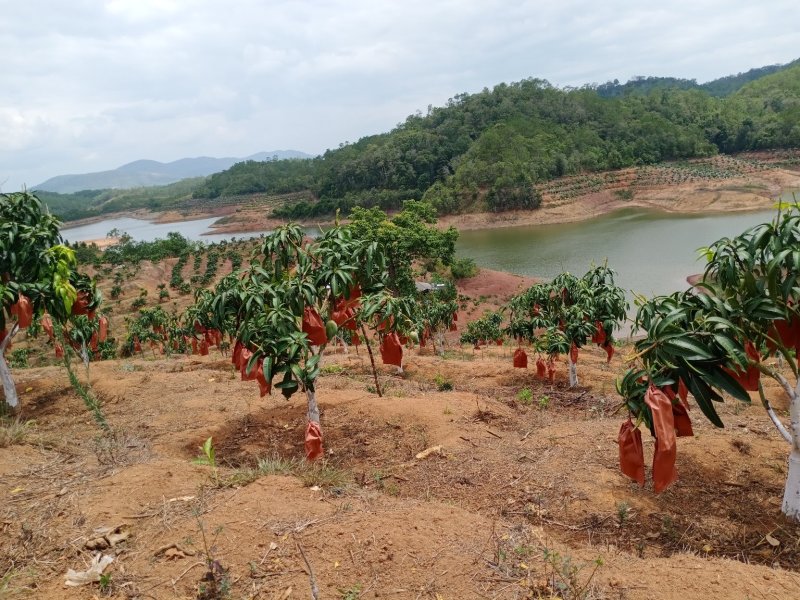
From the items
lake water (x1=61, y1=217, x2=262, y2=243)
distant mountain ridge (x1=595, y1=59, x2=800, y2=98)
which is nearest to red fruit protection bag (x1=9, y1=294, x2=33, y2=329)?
lake water (x1=61, y1=217, x2=262, y2=243)

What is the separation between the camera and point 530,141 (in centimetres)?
6191

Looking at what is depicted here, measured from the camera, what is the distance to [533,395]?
328 inches

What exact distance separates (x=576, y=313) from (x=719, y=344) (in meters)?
5.39

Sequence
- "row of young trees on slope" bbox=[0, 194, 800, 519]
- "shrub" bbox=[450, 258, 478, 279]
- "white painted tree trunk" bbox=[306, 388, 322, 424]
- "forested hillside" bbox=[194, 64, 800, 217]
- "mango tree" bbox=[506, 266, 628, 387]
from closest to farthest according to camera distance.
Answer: "row of young trees on slope" bbox=[0, 194, 800, 519]
"white painted tree trunk" bbox=[306, 388, 322, 424]
"mango tree" bbox=[506, 266, 628, 387]
"shrub" bbox=[450, 258, 478, 279]
"forested hillside" bbox=[194, 64, 800, 217]

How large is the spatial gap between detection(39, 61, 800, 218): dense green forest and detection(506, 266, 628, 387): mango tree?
151 feet

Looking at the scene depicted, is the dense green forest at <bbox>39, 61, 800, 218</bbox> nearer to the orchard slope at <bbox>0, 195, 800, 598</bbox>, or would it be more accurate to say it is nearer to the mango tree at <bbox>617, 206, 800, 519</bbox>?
the orchard slope at <bbox>0, 195, 800, 598</bbox>

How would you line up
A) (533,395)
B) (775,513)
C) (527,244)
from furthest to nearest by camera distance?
(527,244)
(533,395)
(775,513)

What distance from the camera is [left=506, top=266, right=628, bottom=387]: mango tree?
26.1 ft

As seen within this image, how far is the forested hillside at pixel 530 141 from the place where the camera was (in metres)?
56.8

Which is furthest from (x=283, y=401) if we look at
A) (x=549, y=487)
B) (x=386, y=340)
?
(x=549, y=487)

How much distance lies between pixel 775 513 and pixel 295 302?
414 centimetres

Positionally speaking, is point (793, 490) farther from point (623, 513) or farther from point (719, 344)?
point (719, 344)

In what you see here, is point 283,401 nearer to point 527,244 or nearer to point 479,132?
point 527,244

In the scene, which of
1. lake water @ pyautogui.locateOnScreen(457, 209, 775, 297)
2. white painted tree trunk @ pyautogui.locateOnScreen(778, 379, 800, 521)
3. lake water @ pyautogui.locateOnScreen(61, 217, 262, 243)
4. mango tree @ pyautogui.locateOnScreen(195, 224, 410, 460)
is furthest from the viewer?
lake water @ pyautogui.locateOnScreen(61, 217, 262, 243)
